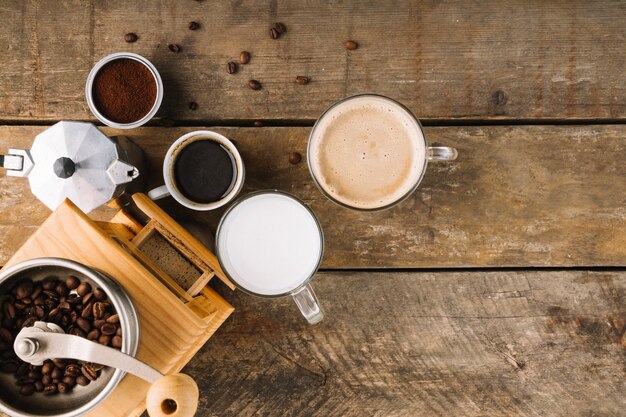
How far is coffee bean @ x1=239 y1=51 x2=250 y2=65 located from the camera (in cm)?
121

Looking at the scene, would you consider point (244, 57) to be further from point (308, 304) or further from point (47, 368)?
point (47, 368)

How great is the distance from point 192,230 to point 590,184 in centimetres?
85

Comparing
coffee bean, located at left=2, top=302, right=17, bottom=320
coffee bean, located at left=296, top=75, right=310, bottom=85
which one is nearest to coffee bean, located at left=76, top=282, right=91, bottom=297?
coffee bean, located at left=2, top=302, right=17, bottom=320

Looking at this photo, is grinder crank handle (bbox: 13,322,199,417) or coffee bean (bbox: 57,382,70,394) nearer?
grinder crank handle (bbox: 13,322,199,417)

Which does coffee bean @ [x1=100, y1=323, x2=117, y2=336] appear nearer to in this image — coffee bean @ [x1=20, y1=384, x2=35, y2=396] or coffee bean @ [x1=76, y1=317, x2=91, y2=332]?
coffee bean @ [x1=76, y1=317, x2=91, y2=332]

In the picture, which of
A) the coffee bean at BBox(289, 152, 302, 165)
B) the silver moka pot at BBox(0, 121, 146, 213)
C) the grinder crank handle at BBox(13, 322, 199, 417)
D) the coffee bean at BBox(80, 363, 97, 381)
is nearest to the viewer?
the grinder crank handle at BBox(13, 322, 199, 417)

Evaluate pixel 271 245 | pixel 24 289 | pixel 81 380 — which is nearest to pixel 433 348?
pixel 271 245

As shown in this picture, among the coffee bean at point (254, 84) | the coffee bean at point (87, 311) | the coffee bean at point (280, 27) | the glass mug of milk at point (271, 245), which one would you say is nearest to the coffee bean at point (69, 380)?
the coffee bean at point (87, 311)

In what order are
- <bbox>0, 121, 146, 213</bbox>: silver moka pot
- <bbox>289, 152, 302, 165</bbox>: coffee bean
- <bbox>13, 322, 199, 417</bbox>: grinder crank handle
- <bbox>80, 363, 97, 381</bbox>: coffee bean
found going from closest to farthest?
1. <bbox>13, 322, 199, 417</bbox>: grinder crank handle
2. <bbox>80, 363, 97, 381</bbox>: coffee bean
3. <bbox>0, 121, 146, 213</bbox>: silver moka pot
4. <bbox>289, 152, 302, 165</bbox>: coffee bean

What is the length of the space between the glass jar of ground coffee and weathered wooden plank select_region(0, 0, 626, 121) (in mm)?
68

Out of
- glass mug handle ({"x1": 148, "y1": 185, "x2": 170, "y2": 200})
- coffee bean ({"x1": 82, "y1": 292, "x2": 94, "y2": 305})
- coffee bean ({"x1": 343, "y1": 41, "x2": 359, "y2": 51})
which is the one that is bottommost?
coffee bean ({"x1": 82, "y1": 292, "x2": 94, "y2": 305})

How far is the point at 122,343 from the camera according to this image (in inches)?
35.0

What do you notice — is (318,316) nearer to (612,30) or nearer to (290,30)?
(290,30)

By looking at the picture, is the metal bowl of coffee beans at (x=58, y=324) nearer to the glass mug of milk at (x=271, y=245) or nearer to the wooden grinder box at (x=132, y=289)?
the wooden grinder box at (x=132, y=289)
